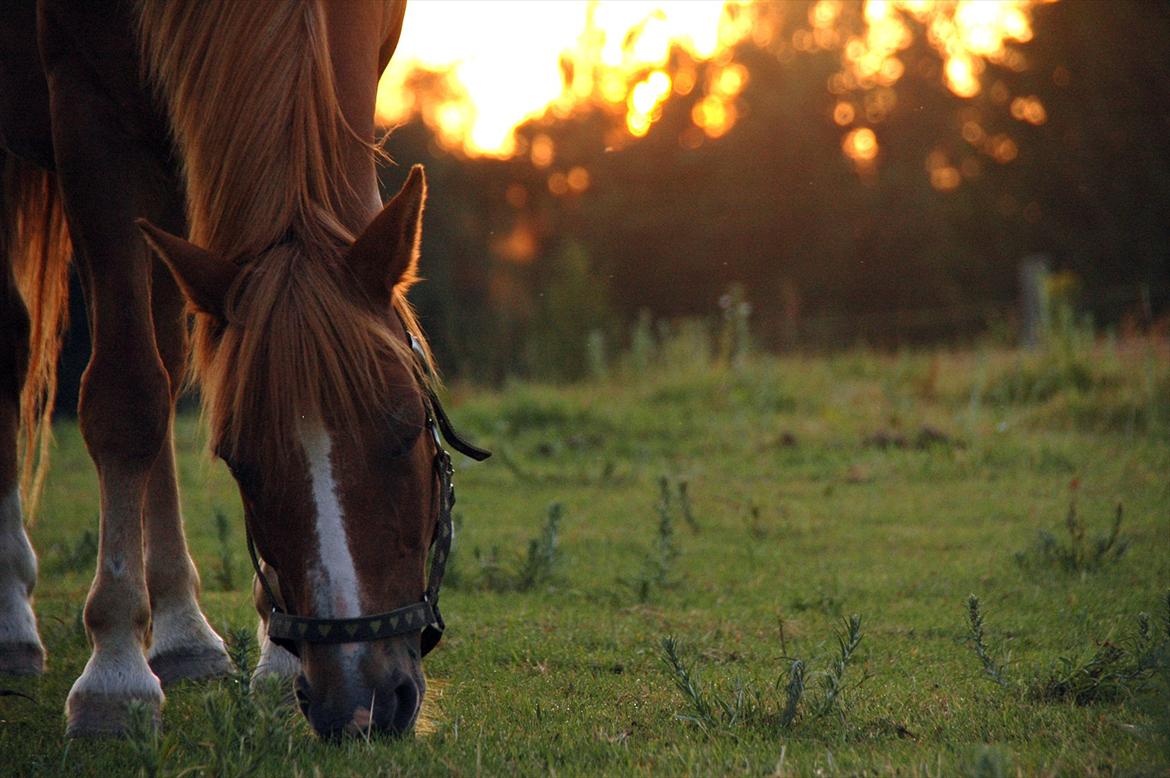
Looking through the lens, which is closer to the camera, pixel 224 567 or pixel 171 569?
pixel 171 569

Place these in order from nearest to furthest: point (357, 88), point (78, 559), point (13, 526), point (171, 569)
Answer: point (357, 88), point (171, 569), point (13, 526), point (78, 559)

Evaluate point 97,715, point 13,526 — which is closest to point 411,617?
point 97,715

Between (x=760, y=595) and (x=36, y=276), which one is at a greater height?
(x=36, y=276)

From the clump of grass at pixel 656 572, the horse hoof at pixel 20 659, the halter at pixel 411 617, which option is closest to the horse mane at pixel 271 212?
the halter at pixel 411 617

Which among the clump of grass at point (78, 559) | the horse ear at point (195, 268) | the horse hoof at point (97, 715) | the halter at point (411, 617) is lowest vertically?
the clump of grass at point (78, 559)

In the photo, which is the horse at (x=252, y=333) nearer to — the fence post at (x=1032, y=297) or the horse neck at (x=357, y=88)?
the horse neck at (x=357, y=88)

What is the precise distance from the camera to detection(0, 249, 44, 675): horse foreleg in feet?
10.6

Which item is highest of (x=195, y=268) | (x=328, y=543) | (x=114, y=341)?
(x=195, y=268)

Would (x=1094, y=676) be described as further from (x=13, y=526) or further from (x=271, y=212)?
(x=13, y=526)

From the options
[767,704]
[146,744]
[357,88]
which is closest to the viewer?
[146,744]

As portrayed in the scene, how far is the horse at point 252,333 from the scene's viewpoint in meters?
2.05

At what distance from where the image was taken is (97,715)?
8.37ft

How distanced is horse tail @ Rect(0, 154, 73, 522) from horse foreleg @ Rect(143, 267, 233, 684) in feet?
2.32

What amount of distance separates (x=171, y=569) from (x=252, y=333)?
56.4 inches
